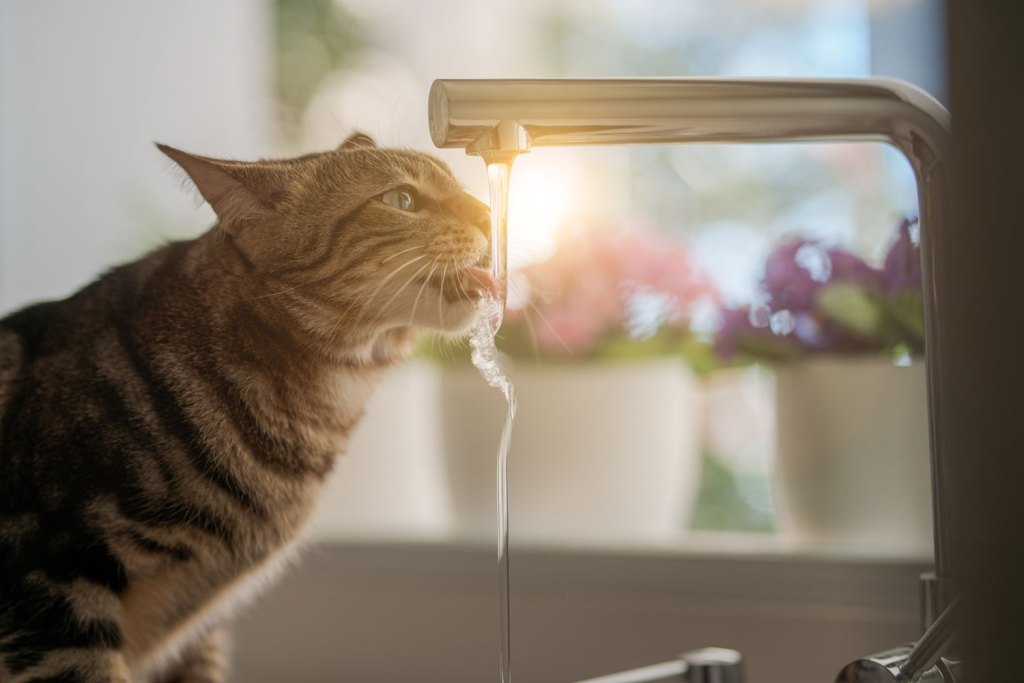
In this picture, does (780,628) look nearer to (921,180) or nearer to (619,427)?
(619,427)

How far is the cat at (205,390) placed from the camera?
0.61 metres

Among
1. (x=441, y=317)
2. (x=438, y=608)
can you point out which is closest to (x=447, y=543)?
(x=438, y=608)

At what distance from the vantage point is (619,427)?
1064 mm

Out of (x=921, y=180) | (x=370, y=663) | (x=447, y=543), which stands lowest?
(x=370, y=663)

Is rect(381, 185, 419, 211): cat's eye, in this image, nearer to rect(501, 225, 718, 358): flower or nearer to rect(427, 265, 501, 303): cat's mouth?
rect(427, 265, 501, 303): cat's mouth

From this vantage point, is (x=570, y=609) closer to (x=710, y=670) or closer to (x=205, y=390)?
(x=710, y=670)

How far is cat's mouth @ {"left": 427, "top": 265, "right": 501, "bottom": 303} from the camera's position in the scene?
699 millimetres

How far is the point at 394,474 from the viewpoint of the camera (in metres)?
1.34

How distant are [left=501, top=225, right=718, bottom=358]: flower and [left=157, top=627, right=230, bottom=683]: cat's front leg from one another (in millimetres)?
423

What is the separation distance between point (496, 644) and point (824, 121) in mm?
660

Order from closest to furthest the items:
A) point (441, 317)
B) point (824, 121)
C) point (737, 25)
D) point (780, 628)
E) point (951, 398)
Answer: point (951, 398) → point (824, 121) → point (441, 317) → point (780, 628) → point (737, 25)

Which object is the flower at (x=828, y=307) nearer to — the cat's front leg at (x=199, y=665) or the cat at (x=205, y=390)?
the cat at (x=205, y=390)

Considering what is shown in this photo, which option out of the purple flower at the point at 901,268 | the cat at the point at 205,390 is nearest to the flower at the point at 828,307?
the purple flower at the point at 901,268

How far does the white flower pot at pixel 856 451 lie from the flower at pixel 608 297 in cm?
16
